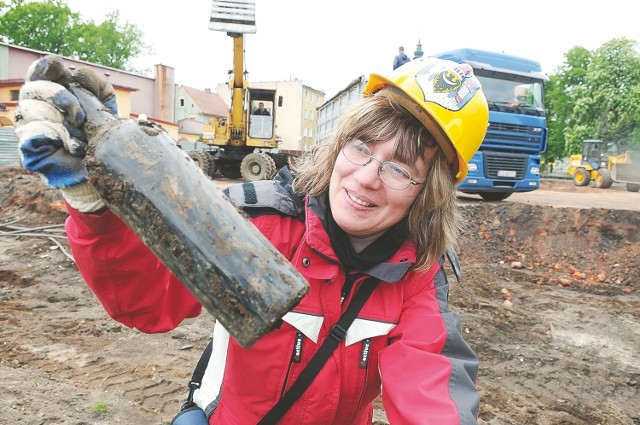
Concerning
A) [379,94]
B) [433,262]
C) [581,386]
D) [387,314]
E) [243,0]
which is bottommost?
[581,386]

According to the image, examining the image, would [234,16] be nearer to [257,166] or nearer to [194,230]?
[257,166]

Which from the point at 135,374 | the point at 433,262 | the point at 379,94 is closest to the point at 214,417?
the point at 433,262

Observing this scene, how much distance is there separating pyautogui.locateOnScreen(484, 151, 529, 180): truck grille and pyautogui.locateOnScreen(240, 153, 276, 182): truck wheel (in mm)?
6554

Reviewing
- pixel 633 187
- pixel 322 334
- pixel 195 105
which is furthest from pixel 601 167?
pixel 195 105

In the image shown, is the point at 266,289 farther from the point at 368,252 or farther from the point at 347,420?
the point at 347,420

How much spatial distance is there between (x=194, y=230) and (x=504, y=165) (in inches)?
448

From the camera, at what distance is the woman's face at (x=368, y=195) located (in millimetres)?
1690

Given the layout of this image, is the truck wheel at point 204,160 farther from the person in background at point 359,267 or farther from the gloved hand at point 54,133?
the gloved hand at point 54,133

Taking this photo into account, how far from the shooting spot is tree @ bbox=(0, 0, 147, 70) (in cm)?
4569

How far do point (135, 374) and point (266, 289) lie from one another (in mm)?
3390

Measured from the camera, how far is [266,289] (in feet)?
3.74

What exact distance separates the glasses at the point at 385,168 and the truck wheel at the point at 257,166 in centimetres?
1334

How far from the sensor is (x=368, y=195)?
1.70 metres

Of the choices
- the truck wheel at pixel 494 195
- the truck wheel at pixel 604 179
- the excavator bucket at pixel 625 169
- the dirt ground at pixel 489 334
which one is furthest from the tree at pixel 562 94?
the dirt ground at pixel 489 334
